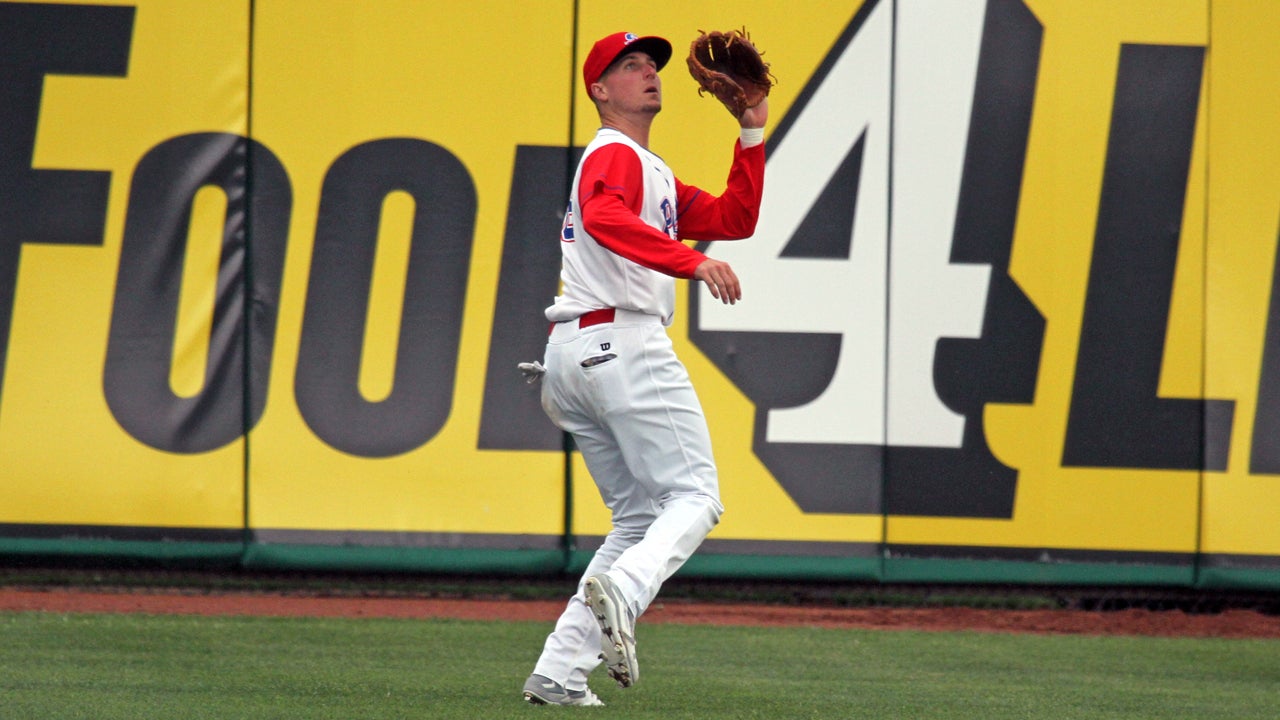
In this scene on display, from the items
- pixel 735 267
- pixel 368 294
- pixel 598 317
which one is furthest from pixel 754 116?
pixel 368 294

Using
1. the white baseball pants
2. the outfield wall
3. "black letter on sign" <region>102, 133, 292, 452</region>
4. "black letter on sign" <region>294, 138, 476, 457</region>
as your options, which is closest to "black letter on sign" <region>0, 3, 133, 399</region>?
the outfield wall

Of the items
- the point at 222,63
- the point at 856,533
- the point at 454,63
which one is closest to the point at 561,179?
the point at 454,63

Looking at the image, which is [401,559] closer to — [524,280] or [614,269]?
[524,280]

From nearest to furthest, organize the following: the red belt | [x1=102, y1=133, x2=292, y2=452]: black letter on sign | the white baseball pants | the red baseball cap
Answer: the white baseball pants < the red belt < the red baseball cap < [x1=102, y1=133, x2=292, y2=452]: black letter on sign

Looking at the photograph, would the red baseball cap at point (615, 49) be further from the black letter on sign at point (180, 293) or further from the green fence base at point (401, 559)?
the green fence base at point (401, 559)

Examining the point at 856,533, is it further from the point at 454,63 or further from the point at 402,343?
the point at 454,63

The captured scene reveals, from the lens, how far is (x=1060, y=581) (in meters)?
7.40

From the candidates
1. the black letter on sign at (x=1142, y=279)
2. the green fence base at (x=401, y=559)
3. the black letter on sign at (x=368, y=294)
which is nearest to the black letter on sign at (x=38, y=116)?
the black letter on sign at (x=368, y=294)

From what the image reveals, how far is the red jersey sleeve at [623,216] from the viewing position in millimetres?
3746

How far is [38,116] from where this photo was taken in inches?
286

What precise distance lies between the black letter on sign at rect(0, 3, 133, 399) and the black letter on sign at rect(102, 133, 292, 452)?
23 cm

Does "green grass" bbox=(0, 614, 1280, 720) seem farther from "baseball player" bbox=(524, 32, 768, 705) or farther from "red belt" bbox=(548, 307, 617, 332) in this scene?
"red belt" bbox=(548, 307, 617, 332)

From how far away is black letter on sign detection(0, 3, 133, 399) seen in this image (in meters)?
7.25

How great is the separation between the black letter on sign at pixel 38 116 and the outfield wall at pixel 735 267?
16mm
